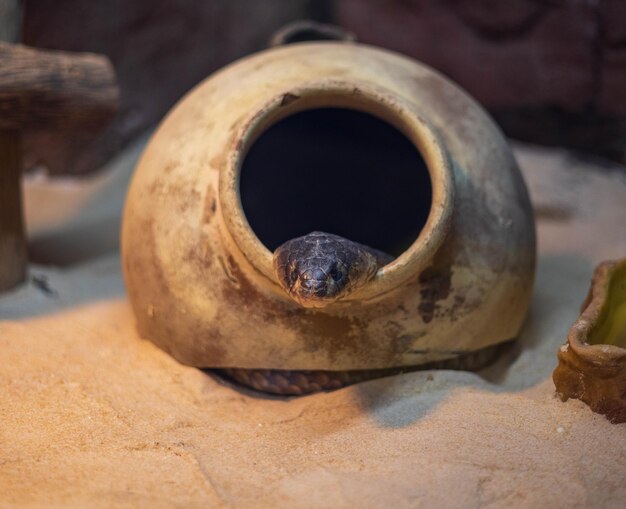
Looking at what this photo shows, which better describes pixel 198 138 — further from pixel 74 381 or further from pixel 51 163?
pixel 51 163

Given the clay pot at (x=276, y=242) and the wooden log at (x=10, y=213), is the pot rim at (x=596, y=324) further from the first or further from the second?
the wooden log at (x=10, y=213)

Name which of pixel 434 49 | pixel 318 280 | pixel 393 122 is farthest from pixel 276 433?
pixel 434 49

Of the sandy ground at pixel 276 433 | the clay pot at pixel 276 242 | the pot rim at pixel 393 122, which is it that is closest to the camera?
the sandy ground at pixel 276 433

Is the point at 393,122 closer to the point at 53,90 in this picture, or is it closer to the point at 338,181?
the point at 338,181

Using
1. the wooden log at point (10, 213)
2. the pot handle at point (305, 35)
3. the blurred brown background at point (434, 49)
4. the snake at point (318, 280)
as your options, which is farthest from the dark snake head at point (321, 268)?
the blurred brown background at point (434, 49)

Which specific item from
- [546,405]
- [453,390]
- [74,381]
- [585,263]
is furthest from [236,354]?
[585,263]
